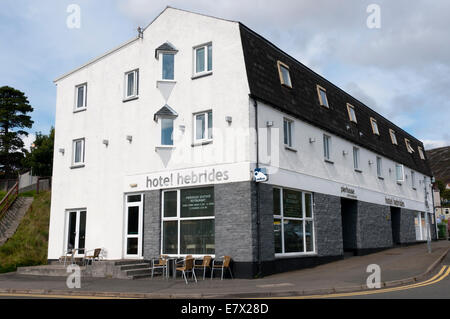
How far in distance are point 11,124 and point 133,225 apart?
43574 millimetres

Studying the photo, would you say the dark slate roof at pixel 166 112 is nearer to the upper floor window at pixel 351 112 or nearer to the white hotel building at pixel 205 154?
the white hotel building at pixel 205 154

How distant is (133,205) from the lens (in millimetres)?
19156

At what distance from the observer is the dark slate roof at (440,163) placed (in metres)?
117

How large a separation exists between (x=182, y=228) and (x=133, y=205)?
3158 mm

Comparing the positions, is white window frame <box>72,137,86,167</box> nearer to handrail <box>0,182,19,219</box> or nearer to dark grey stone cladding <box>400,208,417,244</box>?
handrail <box>0,182,19,219</box>

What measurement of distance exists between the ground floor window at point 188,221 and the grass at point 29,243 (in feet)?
28.1

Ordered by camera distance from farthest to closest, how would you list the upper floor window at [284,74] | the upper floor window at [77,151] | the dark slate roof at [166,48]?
the upper floor window at [77,151] < the upper floor window at [284,74] < the dark slate roof at [166,48]

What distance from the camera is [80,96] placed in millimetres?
22781

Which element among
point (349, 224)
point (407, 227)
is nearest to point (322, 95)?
point (349, 224)

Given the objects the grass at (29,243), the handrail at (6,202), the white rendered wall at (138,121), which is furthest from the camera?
the handrail at (6,202)

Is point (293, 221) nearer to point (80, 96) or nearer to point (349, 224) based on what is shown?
point (349, 224)

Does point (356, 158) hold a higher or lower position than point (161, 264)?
higher

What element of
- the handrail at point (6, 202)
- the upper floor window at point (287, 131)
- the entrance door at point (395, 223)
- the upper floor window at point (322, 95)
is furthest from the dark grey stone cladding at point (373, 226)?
the handrail at point (6, 202)

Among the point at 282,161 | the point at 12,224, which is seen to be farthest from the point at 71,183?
the point at 282,161
